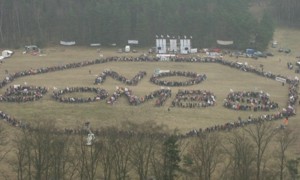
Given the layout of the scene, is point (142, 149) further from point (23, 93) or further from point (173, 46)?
point (173, 46)

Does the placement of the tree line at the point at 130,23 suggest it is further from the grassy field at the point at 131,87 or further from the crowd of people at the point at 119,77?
the crowd of people at the point at 119,77

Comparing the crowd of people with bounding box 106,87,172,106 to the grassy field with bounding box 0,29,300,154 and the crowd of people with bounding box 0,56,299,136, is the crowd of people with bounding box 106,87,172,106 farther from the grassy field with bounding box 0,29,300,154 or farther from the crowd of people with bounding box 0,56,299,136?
the grassy field with bounding box 0,29,300,154

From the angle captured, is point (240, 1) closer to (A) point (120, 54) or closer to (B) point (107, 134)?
(A) point (120, 54)

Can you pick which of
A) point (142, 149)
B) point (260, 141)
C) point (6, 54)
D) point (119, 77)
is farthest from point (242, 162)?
point (6, 54)

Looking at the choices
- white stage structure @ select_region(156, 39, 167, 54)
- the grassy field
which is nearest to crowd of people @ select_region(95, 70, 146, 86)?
the grassy field

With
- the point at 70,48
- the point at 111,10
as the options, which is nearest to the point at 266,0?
the point at 111,10
